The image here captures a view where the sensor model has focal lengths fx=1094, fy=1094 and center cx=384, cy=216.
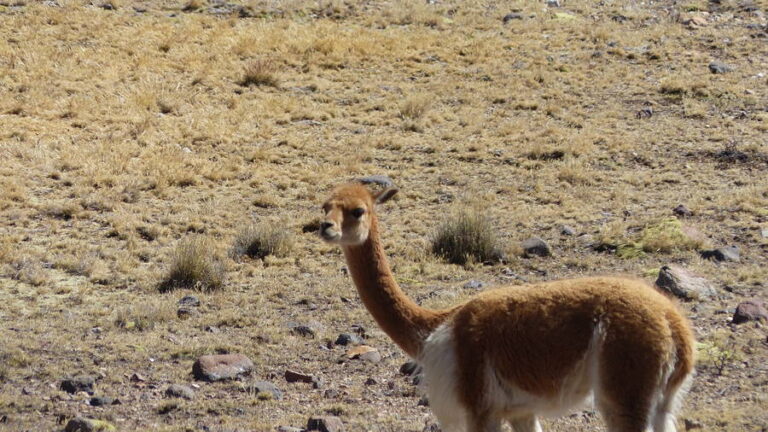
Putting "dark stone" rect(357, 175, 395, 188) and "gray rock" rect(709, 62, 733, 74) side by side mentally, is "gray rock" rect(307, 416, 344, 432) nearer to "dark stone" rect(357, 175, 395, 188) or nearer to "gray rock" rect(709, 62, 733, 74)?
"dark stone" rect(357, 175, 395, 188)

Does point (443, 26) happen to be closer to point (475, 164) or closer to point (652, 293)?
point (475, 164)

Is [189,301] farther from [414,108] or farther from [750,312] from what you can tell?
[414,108]

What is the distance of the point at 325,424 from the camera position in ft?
25.1

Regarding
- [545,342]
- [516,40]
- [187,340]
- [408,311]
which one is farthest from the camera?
[516,40]

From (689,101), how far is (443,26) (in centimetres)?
653

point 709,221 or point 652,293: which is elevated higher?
point 652,293

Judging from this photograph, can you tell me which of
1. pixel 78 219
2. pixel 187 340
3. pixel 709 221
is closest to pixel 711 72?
pixel 709 221

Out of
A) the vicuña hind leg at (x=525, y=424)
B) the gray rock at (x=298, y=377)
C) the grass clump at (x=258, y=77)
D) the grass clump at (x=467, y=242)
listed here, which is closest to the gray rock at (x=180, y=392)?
the gray rock at (x=298, y=377)

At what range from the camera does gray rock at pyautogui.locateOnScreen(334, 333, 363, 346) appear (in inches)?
389

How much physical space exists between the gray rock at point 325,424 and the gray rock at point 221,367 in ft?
4.77

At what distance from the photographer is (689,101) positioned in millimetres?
18953

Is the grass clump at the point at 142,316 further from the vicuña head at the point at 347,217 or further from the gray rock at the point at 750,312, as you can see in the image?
the gray rock at the point at 750,312

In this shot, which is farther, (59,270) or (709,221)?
(709,221)

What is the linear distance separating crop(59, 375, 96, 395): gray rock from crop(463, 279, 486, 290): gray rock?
4304 millimetres
